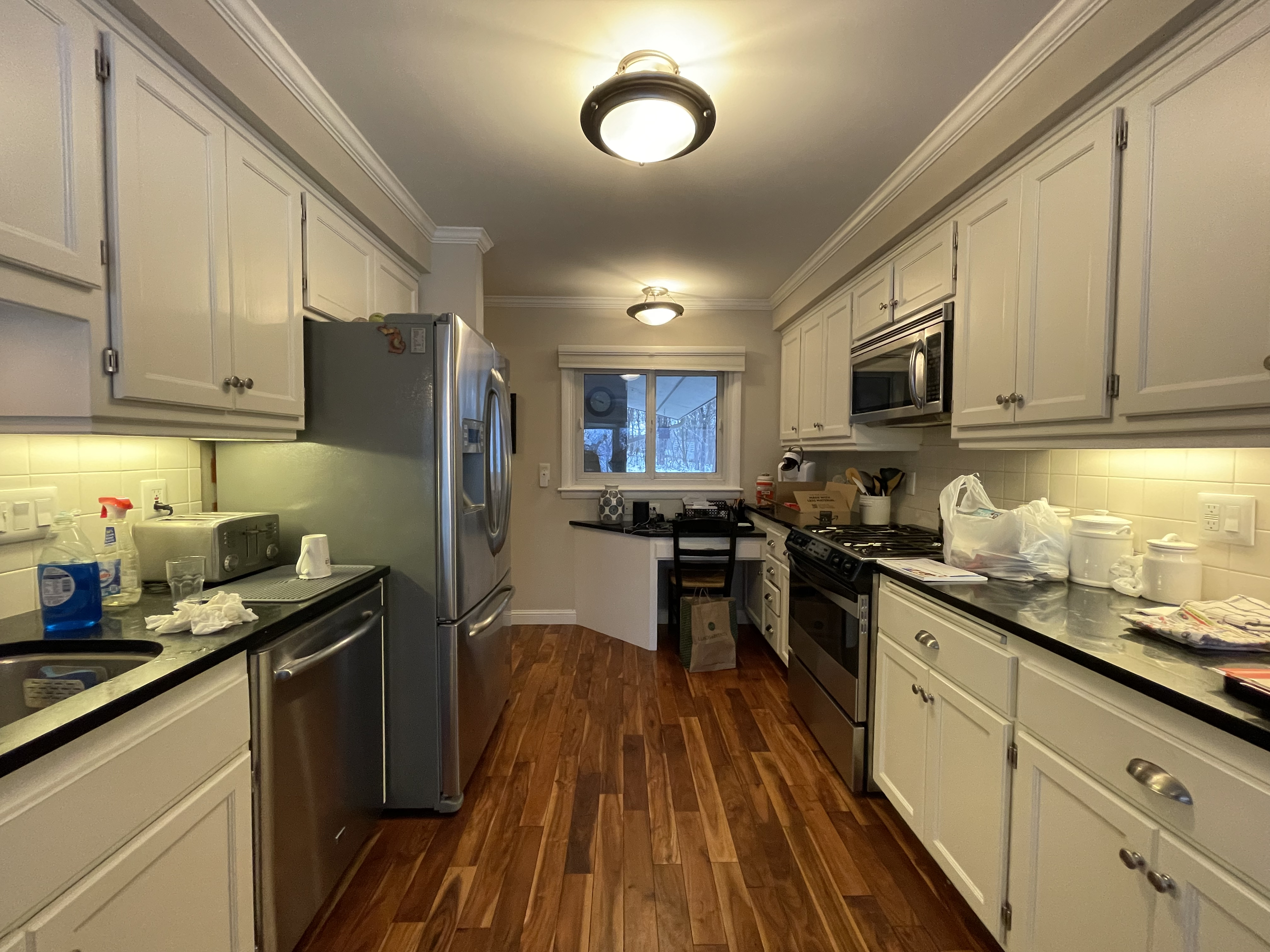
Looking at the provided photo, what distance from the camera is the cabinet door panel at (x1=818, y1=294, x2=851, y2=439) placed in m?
2.96

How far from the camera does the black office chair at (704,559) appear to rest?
3352 mm

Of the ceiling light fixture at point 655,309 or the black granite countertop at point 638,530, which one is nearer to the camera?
the ceiling light fixture at point 655,309

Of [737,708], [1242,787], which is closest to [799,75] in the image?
[1242,787]

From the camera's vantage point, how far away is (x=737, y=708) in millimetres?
2785

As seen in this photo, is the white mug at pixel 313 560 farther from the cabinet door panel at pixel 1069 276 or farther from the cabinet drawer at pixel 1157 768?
the cabinet door panel at pixel 1069 276

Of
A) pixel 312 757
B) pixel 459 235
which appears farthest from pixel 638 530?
pixel 312 757

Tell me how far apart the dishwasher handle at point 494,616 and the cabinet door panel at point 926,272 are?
2217mm

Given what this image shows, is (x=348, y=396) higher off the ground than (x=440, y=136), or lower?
lower

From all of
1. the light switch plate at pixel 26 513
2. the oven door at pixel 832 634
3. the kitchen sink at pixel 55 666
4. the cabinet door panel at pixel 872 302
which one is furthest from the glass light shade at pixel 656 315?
the kitchen sink at pixel 55 666

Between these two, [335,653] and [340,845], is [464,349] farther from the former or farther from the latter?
[340,845]

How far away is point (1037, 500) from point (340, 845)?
248cm

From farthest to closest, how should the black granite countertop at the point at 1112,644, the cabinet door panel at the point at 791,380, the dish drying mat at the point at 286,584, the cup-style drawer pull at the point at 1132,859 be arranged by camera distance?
1. the cabinet door panel at the point at 791,380
2. the dish drying mat at the point at 286,584
3. the cup-style drawer pull at the point at 1132,859
4. the black granite countertop at the point at 1112,644

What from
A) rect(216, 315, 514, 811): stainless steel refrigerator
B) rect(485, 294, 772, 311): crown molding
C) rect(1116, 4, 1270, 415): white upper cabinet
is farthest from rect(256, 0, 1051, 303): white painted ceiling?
rect(485, 294, 772, 311): crown molding

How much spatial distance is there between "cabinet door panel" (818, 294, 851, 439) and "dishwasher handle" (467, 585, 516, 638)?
1952 mm
